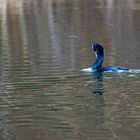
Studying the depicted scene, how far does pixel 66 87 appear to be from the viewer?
54.3 ft

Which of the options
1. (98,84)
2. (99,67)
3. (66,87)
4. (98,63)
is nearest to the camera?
(66,87)

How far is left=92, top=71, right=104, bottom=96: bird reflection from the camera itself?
15.8m

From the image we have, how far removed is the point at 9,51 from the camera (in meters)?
25.8

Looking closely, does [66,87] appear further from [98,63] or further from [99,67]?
[98,63]

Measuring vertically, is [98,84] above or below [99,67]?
above

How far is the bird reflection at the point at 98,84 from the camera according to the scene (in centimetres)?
1575

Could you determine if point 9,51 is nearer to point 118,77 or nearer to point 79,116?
point 118,77

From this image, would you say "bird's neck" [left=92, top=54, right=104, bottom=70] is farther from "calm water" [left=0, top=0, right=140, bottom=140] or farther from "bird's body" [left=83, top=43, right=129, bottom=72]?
"calm water" [left=0, top=0, right=140, bottom=140]

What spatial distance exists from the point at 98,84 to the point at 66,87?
2.72 feet

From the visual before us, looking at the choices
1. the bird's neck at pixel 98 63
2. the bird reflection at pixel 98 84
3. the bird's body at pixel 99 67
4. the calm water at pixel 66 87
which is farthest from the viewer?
the bird's neck at pixel 98 63

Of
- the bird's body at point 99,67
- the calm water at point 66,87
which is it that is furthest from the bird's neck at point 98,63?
the calm water at point 66,87

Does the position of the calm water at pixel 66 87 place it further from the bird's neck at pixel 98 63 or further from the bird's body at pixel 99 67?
the bird's neck at pixel 98 63

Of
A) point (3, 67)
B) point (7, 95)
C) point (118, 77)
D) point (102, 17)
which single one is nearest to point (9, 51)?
point (3, 67)

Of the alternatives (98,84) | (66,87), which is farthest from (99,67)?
(66,87)
